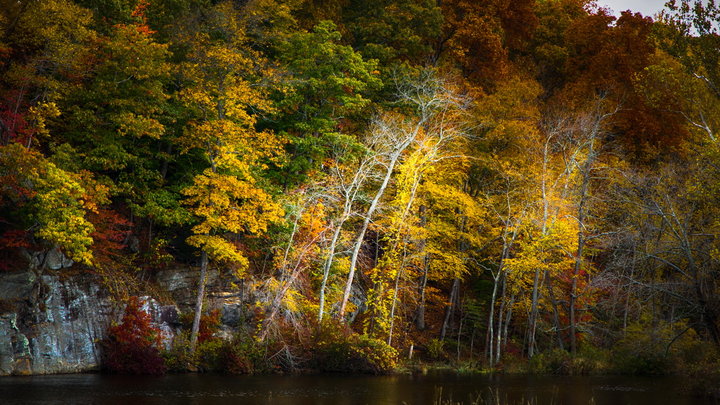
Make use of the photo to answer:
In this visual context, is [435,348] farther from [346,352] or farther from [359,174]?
[359,174]

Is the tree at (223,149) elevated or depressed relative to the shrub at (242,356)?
elevated

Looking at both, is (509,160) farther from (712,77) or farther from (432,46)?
(712,77)

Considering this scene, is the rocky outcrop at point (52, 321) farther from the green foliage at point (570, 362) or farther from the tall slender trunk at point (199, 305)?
the green foliage at point (570, 362)

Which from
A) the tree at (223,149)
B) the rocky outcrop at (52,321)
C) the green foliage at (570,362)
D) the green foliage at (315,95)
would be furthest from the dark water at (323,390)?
the green foliage at (315,95)

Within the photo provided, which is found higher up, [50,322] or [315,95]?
[315,95]

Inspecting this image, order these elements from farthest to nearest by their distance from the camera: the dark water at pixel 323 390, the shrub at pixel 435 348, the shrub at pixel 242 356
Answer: the shrub at pixel 435 348
the shrub at pixel 242 356
the dark water at pixel 323 390

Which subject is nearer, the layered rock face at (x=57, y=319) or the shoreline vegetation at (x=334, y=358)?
the layered rock face at (x=57, y=319)

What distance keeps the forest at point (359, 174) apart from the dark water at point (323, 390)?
211 cm

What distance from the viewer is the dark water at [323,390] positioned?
17.3 m

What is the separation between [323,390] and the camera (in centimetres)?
2075

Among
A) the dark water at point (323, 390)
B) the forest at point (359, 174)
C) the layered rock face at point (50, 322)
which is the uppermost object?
the forest at point (359, 174)

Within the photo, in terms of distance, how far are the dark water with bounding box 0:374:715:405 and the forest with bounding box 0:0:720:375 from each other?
83.1 inches

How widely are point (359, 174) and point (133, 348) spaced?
41.0ft

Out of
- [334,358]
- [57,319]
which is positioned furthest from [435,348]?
[57,319]
